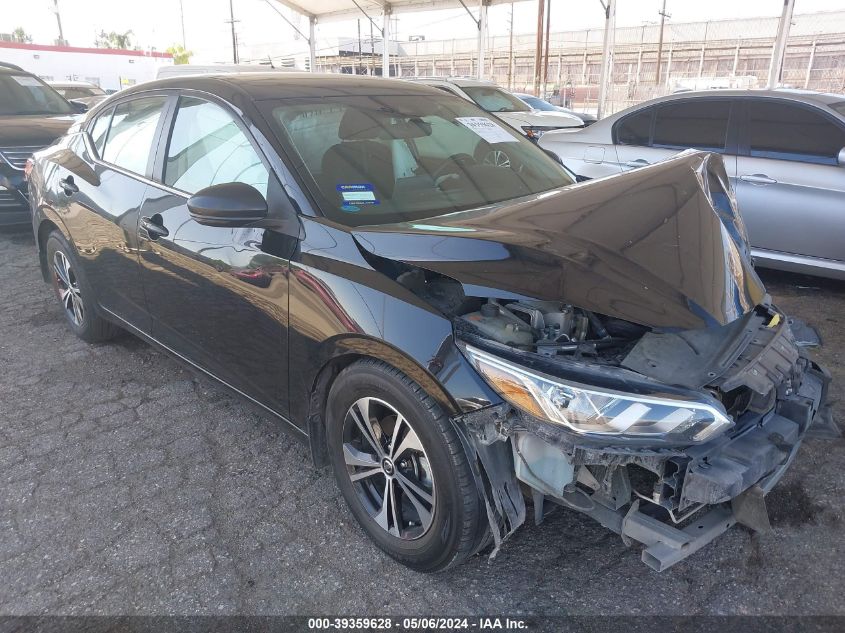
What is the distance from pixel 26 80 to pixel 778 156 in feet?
28.7

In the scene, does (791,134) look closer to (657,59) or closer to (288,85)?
(288,85)

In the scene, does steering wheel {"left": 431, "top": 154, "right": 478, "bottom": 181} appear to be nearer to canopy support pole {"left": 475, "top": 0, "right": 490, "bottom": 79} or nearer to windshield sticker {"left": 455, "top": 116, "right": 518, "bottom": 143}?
windshield sticker {"left": 455, "top": 116, "right": 518, "bottom": 143}

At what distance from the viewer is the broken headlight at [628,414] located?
5.62ft

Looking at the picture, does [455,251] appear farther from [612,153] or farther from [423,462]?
[612,153]

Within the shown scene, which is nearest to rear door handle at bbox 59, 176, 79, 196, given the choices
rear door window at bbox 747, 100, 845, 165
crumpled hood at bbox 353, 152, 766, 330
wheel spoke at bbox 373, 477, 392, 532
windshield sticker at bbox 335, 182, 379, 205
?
windshield sticker at bbox 335, 182, 379, 205

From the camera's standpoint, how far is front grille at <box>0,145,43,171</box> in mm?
6547

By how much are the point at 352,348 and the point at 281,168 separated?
80cm

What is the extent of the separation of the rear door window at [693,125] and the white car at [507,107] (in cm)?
388

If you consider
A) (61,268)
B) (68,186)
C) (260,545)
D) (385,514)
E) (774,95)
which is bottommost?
(260,545)

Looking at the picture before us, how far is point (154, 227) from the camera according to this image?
2982 millimetres

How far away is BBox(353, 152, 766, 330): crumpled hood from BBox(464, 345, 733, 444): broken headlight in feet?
0.77

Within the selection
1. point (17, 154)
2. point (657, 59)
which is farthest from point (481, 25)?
point (657, 59)

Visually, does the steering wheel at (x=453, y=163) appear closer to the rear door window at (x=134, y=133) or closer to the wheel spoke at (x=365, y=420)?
the wheel spoke at (x=365, y=420)

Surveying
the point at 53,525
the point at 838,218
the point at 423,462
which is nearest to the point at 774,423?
the point at 423,462
